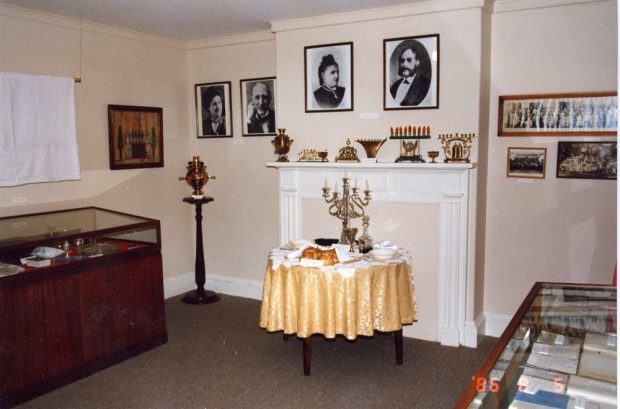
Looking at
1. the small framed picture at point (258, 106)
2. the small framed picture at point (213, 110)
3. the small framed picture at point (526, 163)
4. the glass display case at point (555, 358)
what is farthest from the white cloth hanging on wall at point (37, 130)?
the glass display case at point (555, 358)

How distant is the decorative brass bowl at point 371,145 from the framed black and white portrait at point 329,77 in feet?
1.17

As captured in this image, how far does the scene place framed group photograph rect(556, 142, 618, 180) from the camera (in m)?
4.02

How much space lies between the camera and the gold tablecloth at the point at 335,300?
3.66 m

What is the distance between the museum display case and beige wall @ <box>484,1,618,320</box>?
2.79m

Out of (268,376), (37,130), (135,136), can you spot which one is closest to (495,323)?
(268,376)

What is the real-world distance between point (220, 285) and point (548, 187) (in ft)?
11.3

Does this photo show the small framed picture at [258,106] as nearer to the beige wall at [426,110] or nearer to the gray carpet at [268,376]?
the beige wall at [426,110]

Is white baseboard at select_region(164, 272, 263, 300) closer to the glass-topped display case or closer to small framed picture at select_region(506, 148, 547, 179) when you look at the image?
the glass-topped display case

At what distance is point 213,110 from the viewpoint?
572cm

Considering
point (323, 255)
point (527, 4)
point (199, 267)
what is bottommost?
point (199, 267)

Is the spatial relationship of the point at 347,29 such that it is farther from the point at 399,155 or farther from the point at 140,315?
the point at 140,315

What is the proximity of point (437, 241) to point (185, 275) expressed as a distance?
2.88m

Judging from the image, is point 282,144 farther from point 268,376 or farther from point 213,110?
point 268,376

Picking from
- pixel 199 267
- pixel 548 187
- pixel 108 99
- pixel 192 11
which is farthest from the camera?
pixel 199 267
